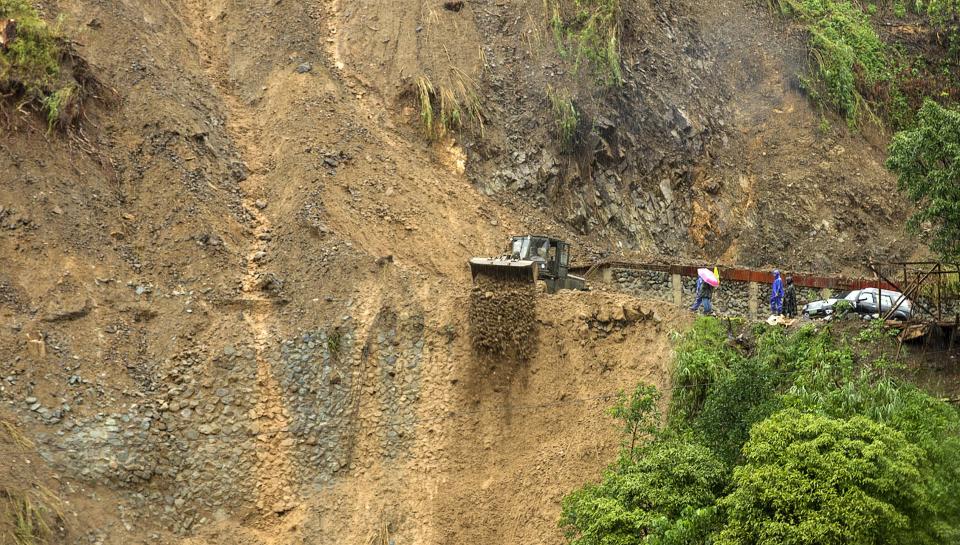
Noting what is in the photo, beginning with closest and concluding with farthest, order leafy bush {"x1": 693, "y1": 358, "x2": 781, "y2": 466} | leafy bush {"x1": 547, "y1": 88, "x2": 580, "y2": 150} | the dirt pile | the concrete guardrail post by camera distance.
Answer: leafy bush {"x1": 693, "y1": 358, "x2": 781, "y2": 466}, the dirt pile, the concrete guardrail post, leafy bush {"x1": 547, "y1": 88, "x2": 580, "y2": 150}

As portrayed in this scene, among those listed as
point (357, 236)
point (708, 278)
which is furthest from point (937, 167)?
point (357, 236)

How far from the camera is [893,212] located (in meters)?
31.7

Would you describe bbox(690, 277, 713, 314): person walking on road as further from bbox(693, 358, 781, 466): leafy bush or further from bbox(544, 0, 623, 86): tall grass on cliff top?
bbox(544, 0, 623, 86): tall grass on cliff top

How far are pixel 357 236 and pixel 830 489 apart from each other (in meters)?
13.4

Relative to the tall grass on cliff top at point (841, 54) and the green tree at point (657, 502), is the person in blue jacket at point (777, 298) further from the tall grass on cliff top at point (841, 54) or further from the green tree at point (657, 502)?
the tall grass on cliff top at point (841, 54)

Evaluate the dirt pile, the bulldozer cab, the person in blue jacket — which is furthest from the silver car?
the dirt pile

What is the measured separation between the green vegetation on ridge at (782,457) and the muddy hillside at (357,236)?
206cm

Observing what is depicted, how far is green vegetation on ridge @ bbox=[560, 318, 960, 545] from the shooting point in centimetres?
1409

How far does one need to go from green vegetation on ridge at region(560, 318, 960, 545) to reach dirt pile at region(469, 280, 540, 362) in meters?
2.82

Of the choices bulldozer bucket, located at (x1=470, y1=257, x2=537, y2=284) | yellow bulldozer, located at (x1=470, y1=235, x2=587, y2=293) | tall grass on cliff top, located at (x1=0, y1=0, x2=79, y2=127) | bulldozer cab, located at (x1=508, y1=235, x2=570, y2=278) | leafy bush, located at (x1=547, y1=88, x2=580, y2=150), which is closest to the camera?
bulldozer bucket, located at (x1=470, y1=257, x2=537, y2=284)

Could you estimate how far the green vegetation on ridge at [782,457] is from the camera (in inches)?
555

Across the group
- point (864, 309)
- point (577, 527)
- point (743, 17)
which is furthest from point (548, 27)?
point (577, 527)

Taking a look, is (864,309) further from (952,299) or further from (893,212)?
(893,212)

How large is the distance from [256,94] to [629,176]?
1077 cm
